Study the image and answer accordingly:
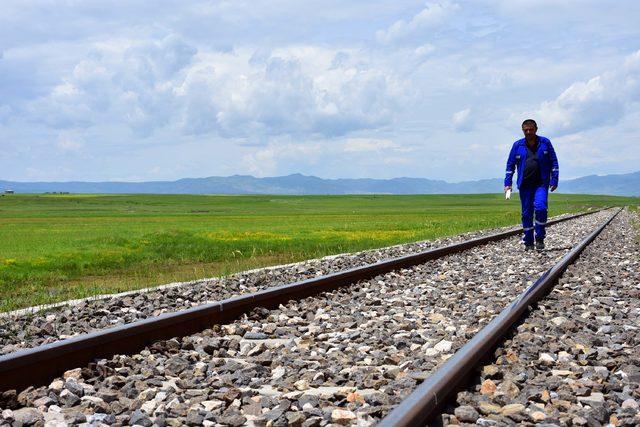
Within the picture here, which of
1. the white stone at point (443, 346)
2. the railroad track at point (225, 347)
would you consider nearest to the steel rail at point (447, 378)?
the railroad track at point (225, 347)

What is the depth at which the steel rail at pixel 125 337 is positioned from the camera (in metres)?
4.47

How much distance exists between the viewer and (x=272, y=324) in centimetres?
671

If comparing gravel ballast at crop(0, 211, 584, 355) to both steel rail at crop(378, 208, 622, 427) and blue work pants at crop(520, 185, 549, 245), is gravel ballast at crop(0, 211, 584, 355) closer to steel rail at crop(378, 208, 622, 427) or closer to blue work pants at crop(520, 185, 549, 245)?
steel rail at crop(378, 208, 622, 427)

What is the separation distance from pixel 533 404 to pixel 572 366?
1.12 meters

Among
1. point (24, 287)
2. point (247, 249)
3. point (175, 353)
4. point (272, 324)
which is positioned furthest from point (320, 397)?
point (247, 249)

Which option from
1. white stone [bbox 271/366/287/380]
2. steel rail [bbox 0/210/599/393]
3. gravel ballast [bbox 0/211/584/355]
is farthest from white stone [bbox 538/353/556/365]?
gravel ballast [bbox 0/211/584/355]

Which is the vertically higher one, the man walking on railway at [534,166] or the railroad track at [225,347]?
the man walking on railway at [534,166]

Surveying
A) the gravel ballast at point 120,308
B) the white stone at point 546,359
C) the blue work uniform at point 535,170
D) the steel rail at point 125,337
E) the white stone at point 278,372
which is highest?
the blue work uniform at point 535,170

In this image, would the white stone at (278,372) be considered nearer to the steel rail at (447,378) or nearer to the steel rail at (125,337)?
the steel rail at (447,378)

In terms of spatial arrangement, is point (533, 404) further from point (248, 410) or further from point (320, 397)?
point (248, 410)

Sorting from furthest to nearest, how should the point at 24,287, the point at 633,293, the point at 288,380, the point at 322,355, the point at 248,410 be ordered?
the point at 24,287, the point at 633,293, the point at 322,355, the point at 288,380, the point at 248,410

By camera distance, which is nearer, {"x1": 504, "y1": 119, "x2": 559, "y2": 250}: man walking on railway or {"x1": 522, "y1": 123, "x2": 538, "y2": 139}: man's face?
{"x1": 522, "y1": 123, "x2": 538, "y2": 139}: man's face

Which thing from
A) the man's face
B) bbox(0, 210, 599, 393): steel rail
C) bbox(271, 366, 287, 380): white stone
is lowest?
bbox(271, 366, 287, 380): white stone

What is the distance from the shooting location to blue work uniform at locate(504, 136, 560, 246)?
1405cm
